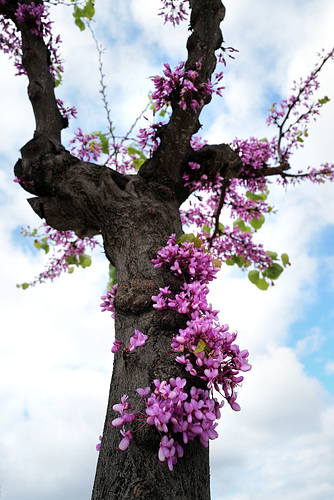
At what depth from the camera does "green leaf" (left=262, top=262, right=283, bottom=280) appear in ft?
17.8

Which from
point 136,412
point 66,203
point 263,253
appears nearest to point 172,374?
point 136,412

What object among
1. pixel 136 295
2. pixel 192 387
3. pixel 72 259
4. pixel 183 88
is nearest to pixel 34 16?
pixel 183 88

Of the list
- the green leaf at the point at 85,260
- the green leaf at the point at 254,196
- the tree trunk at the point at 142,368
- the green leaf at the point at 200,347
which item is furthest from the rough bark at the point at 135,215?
the green leaf at the point at 85,260

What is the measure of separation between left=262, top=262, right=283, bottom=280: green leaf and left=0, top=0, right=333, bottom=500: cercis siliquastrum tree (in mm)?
14

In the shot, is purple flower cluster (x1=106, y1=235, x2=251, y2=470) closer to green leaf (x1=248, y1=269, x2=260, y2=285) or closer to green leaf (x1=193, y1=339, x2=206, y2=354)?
green leaf (x1=193, y1=339, x2=206, y2=354)

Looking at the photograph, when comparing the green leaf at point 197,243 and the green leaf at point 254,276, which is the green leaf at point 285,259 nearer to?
the green leaf at point 254,276

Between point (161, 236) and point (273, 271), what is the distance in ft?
9.32

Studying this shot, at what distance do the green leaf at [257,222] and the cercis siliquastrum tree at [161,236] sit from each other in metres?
0.02

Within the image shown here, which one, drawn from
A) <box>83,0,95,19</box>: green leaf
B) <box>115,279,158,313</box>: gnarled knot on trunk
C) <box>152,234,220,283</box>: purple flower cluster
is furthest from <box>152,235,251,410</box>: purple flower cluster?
<box>83,0,95,19</box>: green leaf

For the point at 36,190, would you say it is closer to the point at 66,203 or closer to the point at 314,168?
the point at 66,203

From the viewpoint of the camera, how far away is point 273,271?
543 centimetres

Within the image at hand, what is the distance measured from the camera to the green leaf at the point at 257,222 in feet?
18.6

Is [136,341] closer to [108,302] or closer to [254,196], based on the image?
[108,302]

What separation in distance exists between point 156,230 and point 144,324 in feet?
2.91
